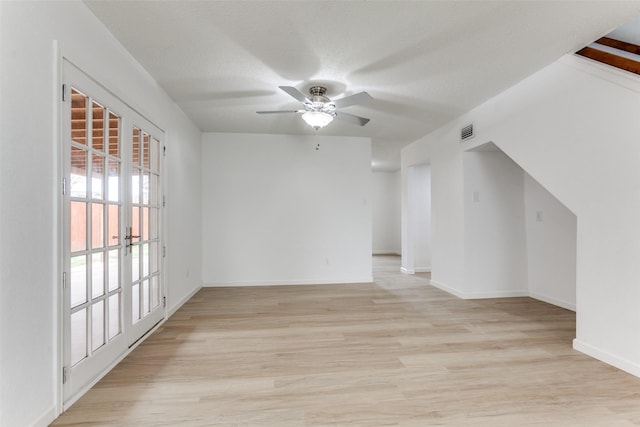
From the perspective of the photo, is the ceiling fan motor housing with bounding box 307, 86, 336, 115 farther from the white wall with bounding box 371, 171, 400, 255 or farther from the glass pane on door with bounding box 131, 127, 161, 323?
the white wall with bounding box 371, 171, 400, 255

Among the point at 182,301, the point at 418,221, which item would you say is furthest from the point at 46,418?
the point at 418,221

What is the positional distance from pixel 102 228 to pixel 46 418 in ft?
3.91

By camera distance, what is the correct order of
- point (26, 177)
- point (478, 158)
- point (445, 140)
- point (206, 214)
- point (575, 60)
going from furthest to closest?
point (206, 214), point (445, 140), point (478, 158), point (575, 60), point (26, 177)

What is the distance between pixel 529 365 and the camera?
2346 mm

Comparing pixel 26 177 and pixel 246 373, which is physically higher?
pixel 26 177

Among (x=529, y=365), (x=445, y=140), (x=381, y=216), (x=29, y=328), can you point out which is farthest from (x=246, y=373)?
(x=381, y=216)

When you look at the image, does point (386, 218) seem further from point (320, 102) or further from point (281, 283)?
point (320, 102)

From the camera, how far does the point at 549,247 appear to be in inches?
160

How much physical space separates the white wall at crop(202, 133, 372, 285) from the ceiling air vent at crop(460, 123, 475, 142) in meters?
1.64

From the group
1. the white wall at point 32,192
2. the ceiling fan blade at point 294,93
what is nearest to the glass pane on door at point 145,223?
the white wall at point 32,192

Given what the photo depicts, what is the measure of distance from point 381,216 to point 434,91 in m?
6.32

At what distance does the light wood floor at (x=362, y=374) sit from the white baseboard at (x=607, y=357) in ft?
0.28

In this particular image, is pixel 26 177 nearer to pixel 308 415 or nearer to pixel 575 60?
pixel 308 415

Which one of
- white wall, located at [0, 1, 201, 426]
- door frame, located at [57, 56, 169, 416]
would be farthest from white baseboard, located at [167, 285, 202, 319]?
white wall, located at [0, 1, 201, 426]
